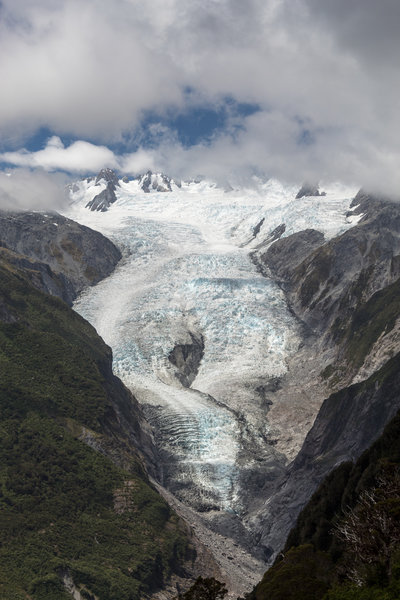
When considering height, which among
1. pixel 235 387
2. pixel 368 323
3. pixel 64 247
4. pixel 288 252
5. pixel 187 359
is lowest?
pixel 235 387

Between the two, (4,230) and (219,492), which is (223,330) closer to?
(219,492)

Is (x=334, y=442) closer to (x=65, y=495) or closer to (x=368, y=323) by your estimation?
(x=65, y=495)

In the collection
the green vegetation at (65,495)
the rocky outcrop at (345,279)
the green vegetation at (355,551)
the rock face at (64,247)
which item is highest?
the rocky outcrop at (345,279)

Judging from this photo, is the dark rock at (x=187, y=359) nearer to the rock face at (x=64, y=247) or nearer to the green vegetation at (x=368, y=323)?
the green vegetation at (x=368, y=323)

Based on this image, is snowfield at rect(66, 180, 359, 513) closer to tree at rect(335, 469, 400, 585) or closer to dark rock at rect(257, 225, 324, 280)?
dark rock at rect(257, 225, 324, 280)

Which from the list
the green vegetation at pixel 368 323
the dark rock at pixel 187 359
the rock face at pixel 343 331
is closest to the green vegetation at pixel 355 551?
the rock face at pixel 343 331

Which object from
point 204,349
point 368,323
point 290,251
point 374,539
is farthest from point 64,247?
point 374,539
